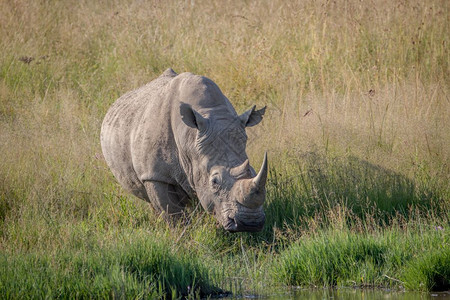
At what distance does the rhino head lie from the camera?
6.50 m

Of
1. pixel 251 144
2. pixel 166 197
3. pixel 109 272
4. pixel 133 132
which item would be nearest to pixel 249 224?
pixel 166 197

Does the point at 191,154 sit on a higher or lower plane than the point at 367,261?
higher

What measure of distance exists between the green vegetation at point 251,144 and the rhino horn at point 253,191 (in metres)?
0.58

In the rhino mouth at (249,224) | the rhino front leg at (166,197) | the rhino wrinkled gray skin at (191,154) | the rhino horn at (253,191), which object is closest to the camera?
the rhino horn at (253,191)

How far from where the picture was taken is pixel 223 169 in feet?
22.0

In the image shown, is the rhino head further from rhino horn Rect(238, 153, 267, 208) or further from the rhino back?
the rhino back

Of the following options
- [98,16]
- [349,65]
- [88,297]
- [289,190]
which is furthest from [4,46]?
[88,297]

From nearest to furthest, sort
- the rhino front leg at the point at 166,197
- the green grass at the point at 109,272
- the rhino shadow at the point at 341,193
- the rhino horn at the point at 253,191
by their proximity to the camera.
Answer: the green grass at the point at 109,272, the rhino horn at the point at 253,191, the rhino front leg at the point at 166,197, the rhino shadow at the point at 341,193

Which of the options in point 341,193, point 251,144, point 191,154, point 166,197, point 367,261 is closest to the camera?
point 367,261

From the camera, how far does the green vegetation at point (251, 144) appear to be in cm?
604

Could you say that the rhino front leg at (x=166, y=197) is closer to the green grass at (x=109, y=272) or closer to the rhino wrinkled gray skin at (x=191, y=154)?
the rhino wrinkled gray skin at (x=191, y=154)

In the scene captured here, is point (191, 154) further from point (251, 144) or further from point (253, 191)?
point (251, 144)

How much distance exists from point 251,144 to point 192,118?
2.52 m

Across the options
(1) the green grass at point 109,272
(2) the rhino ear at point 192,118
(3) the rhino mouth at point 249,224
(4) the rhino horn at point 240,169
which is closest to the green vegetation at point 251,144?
(1) the green grass at point 109,272
